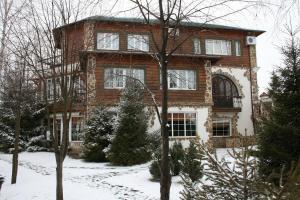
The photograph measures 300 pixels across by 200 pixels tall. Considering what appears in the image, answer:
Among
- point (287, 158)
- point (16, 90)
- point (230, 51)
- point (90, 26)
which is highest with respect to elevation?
point (230, 51)

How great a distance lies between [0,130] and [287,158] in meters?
20.7

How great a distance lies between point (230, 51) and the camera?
2945 cm

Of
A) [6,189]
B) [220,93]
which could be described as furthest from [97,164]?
[220,93]

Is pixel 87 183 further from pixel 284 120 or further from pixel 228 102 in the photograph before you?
pixel 228 102

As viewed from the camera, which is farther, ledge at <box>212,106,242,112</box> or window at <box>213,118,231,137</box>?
window at <box>213,118,231,137</box>

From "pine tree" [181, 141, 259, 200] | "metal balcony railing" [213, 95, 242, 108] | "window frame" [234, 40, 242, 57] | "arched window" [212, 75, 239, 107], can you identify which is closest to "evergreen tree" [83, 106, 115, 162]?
"metal balcony railing" [213, 95, 242, 108]

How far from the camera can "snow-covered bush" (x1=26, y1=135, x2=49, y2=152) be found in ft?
82.7

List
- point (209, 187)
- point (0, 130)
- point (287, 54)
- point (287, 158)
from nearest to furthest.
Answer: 1. point (209, 187)
2. point (287, 158)
3. point (287, 54)
4. point (0, 130)

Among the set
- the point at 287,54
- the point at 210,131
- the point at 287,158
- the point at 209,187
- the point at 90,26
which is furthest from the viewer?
the point at 210,131

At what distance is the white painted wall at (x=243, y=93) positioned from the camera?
2953cm

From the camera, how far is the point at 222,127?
2928cm

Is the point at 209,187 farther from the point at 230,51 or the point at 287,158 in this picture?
the point at 230,51

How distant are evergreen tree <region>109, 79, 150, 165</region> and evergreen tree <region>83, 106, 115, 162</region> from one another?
1.37 meters

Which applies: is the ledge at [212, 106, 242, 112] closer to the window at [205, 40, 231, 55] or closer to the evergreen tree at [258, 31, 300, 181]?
the window at [205, 40, 231, 55]
